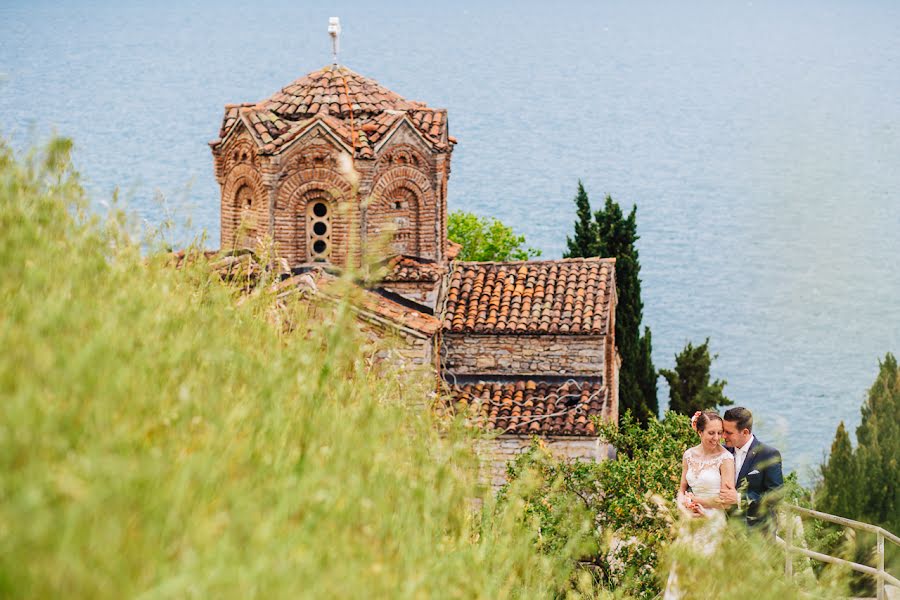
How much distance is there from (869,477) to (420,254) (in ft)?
30.1

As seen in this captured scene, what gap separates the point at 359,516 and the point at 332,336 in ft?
2.39

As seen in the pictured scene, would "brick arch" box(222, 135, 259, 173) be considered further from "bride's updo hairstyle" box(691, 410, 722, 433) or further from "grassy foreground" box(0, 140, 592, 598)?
"grassy foreground" box(0, 140, 592, 598)

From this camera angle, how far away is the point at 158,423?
11.5ft

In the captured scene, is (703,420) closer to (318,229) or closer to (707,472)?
(707,472)

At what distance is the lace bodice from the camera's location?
712 centimetres

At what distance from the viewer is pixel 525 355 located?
755 inches

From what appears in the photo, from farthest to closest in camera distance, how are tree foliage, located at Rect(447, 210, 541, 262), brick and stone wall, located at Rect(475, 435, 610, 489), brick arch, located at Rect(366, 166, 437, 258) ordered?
tree foliage, located at Rect(447, 210, 541, 262) < brick arch, located at Rect(366, 166, 437, 258) < brick and stone wall, located at Rect(475, 435, 610, 489)

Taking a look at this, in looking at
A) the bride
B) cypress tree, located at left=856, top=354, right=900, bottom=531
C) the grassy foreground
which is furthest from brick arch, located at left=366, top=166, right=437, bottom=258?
the grassy foreground

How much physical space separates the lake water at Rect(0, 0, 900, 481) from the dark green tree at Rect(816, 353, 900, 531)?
2923 centimetres

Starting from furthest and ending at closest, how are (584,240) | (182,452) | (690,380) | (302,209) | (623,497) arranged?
(584,240), (690,380), (302,209), (623,497), (182,452)

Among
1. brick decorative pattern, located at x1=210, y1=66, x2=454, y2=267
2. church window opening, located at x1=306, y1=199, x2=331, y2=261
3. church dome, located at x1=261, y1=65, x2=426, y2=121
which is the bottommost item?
church window opening, located at x1=306, y1=199, x2=331, y2=261

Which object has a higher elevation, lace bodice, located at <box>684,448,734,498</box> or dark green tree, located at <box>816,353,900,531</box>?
lace bodice, located at <box>684,448,734,498</box>

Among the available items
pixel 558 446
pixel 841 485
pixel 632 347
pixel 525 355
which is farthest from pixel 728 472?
pixel 632 347

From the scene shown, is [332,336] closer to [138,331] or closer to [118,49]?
[138,331]
